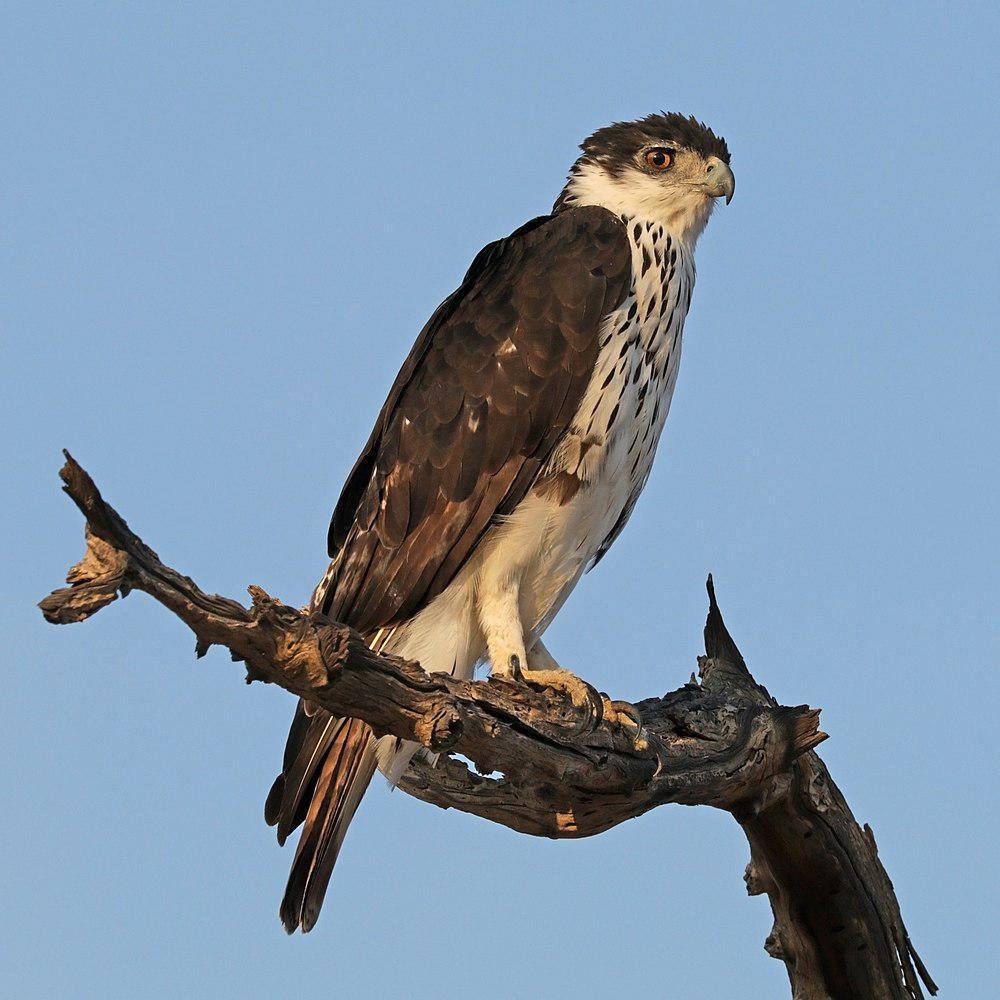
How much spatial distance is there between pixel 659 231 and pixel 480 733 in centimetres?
277

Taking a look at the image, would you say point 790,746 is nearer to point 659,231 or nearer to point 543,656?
point 543,656

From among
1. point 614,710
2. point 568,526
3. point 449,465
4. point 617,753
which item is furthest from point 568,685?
point 449,465

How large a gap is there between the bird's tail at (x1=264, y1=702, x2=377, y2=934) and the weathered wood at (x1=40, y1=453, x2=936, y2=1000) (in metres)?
0.43

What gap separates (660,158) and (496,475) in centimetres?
196

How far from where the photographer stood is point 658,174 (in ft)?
22.6

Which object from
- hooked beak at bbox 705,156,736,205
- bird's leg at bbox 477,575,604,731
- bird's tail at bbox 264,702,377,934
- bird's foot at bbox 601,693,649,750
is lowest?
bird's tail at bbox 264,702,377,934

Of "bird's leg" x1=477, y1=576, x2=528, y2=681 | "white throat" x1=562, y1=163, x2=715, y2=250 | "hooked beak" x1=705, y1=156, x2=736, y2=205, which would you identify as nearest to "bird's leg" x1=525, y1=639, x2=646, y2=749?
"bird's leg" x1=477, y1=576, x2=528, y2=681

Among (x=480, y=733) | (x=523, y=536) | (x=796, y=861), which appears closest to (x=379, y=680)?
(x=480, y=733)

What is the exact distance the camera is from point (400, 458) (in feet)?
20.7

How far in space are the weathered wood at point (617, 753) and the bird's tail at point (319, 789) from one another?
1.41 feet

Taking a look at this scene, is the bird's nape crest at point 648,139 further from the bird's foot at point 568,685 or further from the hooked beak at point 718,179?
the bird's foot at point 568,685

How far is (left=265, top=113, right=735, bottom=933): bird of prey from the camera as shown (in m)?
6.03

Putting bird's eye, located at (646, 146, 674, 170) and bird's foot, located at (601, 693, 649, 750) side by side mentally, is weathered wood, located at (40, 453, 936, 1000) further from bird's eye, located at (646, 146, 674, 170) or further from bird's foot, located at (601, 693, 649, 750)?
bird's eye, located at (646, 146, 674, 170)

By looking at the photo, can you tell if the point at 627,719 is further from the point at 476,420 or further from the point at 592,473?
the point at 476,420
